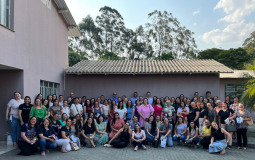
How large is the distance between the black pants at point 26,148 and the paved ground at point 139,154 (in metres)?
0.18

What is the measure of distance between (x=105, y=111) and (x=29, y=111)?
3.13m

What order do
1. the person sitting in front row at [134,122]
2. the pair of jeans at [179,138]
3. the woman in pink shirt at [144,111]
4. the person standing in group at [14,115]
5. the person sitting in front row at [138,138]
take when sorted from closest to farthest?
the person standing in group at [14,115] < the person sitting in front row at [138,138] < the pair of jeans at [179,138] < the person sitting in front row at [134,122] < the woman in pink shirt at [144,111]

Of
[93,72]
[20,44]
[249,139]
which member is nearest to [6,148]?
[20,44]

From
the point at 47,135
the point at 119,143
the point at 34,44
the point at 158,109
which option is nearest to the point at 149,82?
the point at 158,109

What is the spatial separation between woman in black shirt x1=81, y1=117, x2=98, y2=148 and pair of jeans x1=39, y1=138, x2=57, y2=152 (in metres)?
1.23

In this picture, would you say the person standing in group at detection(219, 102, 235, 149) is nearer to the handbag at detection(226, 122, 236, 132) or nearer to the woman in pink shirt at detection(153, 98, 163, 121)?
the handbag at detection(226, 122, 236, 132)

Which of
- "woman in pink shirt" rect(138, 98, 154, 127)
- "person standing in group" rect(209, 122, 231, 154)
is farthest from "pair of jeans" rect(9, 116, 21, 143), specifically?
"person standing in group" rect(209, 122, 231, 154)

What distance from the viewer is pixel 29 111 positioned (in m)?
7.64

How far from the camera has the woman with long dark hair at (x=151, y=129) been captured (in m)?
8.43

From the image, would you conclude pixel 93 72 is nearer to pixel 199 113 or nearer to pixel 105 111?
pixel 105 111

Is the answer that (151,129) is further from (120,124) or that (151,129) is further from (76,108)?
(76,108)

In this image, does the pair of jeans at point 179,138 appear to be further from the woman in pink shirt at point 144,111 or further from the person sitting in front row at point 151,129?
the woman in pink shirt at point 144,111

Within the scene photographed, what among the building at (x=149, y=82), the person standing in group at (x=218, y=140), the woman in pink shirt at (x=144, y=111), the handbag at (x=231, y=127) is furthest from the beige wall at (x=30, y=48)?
the handbag at (x=231, y=127)

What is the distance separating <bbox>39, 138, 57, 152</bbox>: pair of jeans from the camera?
712 cm
